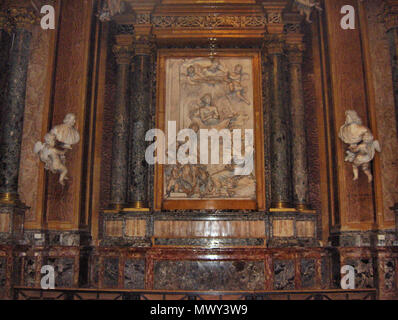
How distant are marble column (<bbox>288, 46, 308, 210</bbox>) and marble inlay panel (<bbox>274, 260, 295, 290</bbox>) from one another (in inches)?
51.5

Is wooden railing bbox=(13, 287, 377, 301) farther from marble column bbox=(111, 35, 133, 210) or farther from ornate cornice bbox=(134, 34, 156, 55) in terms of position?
ornate cornice bbox=(134, 34, 156, 55)

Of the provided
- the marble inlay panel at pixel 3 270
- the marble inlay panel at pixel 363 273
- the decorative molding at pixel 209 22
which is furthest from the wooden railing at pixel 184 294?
the decorative molding at pixel 209 22

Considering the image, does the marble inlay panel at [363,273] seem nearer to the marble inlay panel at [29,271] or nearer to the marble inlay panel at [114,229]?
the marble inlay panel at [114,229]

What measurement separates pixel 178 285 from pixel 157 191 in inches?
79.9

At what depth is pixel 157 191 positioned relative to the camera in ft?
31.9

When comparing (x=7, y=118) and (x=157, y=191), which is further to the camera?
(x=157, y=191)

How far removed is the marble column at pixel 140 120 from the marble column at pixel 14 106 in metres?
2.25

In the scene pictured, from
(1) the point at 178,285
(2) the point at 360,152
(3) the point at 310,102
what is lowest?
(1) the point at 178,285

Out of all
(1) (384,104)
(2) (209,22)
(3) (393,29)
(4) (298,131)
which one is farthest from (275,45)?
(1) (384,104)

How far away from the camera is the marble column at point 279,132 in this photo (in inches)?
374

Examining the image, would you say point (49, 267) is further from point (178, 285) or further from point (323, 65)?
point (323, 65)

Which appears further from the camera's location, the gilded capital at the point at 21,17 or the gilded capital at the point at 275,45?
the gilded capital at the point at 275,45
